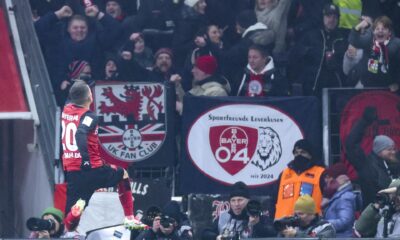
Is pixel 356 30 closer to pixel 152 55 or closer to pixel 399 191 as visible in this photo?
pixel 152 55

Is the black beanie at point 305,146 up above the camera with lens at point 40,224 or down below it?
above

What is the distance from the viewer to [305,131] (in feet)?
69.4

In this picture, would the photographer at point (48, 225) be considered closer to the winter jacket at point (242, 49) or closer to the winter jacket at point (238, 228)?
the winter jacket at point (238, 228)

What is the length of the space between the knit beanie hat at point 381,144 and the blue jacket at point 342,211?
0.74m

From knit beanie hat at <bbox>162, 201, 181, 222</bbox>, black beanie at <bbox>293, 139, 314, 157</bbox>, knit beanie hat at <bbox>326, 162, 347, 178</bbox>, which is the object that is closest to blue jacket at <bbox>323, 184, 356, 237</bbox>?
knit beanie hat at <bbox>326, 162, 347, 178</bbox>

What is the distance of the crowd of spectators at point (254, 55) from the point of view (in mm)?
19469

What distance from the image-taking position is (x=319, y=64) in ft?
70.7

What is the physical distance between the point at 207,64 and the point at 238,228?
362 cm

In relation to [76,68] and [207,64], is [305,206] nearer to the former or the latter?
[207,64]

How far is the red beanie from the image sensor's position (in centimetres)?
2155

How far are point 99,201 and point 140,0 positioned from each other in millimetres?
3766

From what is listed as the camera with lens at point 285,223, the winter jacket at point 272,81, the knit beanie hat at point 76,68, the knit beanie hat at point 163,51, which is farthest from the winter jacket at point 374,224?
the knit beanie hat at point 76,68

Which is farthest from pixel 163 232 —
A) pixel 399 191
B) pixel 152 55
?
pixel 152 55

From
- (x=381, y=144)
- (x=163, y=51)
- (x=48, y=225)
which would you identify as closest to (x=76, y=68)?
(x=163, y=51)
